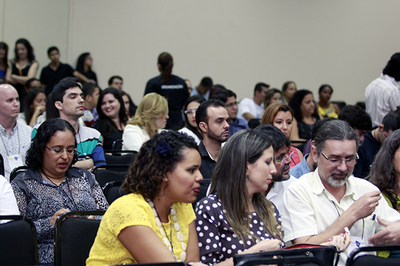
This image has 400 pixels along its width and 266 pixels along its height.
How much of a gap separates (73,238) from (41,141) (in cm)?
71

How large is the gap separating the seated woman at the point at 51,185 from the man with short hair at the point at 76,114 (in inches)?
32.5

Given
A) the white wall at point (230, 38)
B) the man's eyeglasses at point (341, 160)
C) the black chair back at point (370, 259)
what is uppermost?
the white wall at point (230, 38)

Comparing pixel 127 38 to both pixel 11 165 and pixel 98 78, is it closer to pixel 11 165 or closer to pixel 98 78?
pixel 98 78

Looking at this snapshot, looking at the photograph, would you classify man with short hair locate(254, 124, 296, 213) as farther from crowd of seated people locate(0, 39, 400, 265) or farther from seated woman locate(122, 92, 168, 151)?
seated woman locate(122, 92, 168, 151)

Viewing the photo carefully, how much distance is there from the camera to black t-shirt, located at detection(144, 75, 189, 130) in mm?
5750

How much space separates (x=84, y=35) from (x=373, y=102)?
5.52 m

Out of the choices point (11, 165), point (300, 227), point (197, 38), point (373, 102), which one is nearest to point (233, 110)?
point (373, 102)

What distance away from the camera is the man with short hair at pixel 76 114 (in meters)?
3.35

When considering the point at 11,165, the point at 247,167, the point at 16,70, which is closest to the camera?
the point at 247,167

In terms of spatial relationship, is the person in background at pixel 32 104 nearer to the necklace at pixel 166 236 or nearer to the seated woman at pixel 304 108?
the seated woman at pixel 304 108

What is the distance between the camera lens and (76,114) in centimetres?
342

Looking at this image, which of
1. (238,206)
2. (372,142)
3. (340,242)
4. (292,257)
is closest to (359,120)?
(372,142)

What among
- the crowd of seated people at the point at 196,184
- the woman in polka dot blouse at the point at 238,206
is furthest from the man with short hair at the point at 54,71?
the woman in polka dot blouse at the point at 238,206

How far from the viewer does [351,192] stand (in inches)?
82.9
